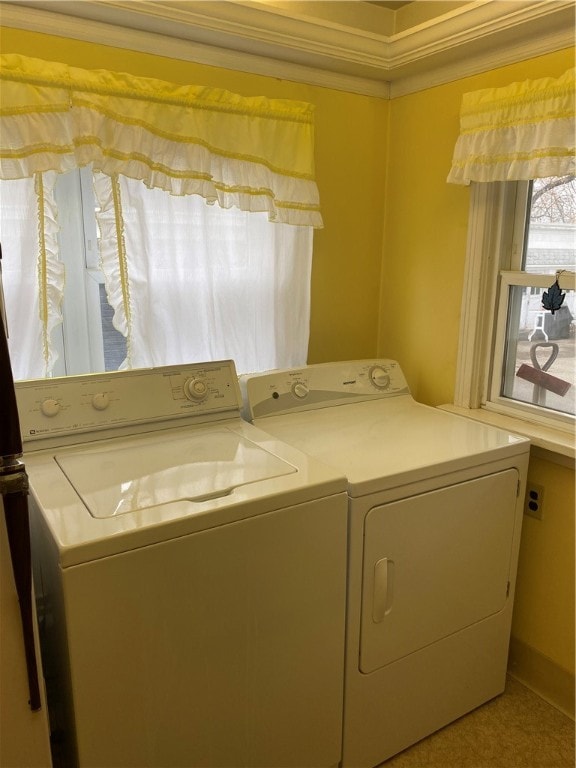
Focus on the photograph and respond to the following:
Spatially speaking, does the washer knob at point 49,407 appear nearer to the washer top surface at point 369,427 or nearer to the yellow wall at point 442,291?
the washer top surface at point 369,427

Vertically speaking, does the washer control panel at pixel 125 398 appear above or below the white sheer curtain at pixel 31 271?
below

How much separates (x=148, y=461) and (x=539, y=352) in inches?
54.6

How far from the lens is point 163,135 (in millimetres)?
1838

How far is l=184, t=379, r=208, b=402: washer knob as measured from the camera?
6.19 ft

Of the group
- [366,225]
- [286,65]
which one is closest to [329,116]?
[286,65]

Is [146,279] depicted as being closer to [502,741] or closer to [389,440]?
[389,440]

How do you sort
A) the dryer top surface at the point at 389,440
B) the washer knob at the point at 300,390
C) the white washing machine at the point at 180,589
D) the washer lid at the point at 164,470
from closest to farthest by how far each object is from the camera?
the white washing machine at the point at 180,589 < the washer lid at the point at 164,470 < the dryer top surface at the point at 389,440 < the washer knob at the point at 300,390

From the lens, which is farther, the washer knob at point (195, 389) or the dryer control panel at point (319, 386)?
the dryer control panel at point (319, 386)

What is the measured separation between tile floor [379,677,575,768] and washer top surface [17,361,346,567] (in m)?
1.00

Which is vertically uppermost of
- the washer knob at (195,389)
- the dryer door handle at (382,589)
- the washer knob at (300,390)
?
the washer knob at (195,389)

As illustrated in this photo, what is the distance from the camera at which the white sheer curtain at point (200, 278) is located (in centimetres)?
192

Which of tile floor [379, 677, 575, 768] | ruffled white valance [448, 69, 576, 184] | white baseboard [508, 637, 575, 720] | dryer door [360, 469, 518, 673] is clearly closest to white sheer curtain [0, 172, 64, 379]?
dryer door [360, 469, 518, 673]

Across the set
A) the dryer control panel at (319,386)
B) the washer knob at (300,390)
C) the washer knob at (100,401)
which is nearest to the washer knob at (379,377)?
the dryer control panel at (319,386)

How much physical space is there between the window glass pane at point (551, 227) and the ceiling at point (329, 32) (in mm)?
416
